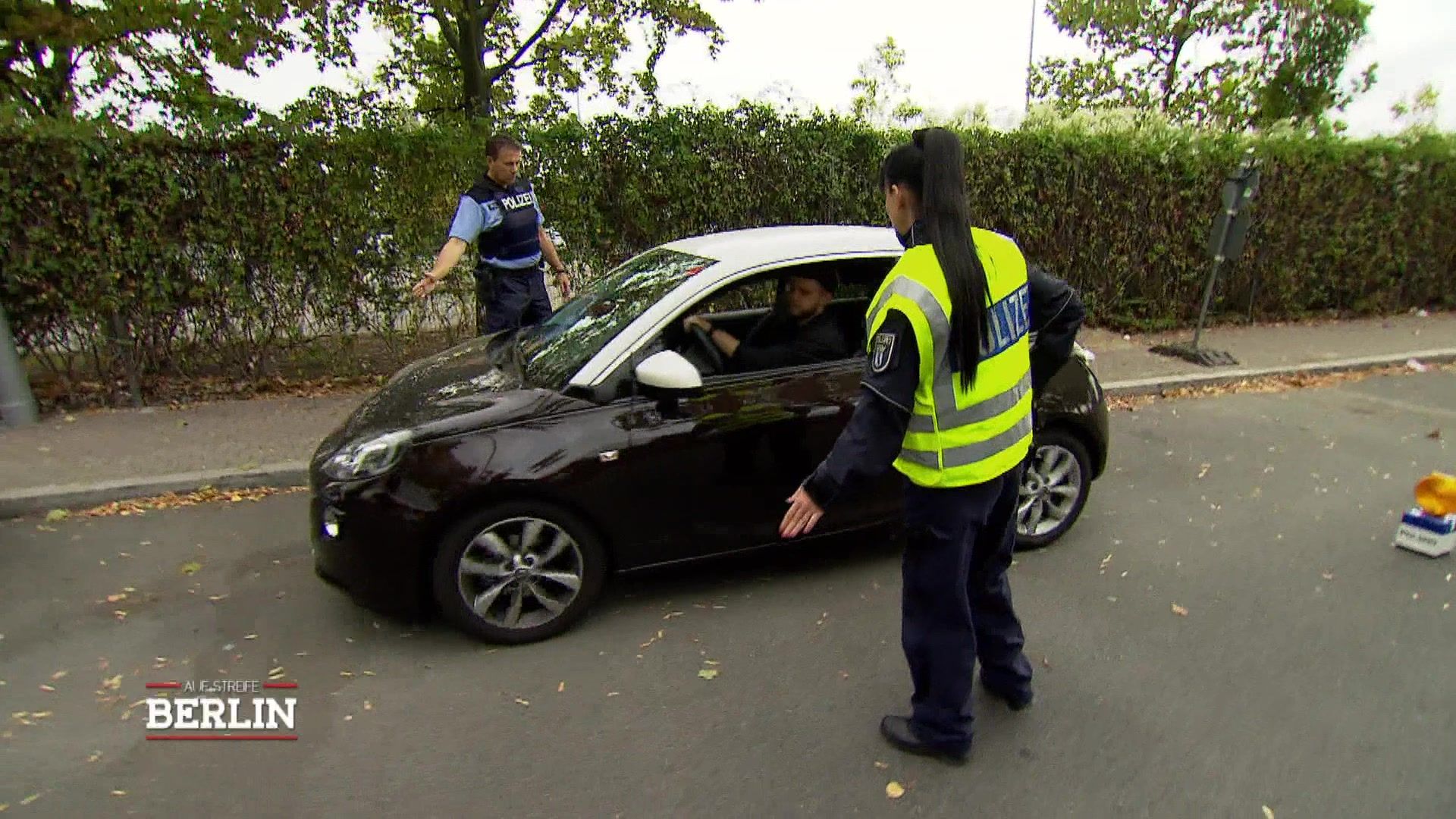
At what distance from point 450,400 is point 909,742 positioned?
2268 millimetres

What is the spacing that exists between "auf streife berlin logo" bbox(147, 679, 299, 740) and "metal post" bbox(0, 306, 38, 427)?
171 inches

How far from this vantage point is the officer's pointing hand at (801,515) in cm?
238

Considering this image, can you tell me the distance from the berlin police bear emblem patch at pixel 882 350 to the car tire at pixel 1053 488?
2.14m

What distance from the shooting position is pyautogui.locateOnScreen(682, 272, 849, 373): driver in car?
3762 mm

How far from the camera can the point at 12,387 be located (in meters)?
6.12

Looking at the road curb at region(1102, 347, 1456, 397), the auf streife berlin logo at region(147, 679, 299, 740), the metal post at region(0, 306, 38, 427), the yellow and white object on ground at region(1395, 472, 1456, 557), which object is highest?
the metal post at region(0, 306, 38, 427)

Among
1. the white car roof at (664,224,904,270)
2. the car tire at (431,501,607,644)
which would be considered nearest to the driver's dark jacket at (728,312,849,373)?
the white car roof at (664,224,904,270)

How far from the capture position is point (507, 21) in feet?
42.4

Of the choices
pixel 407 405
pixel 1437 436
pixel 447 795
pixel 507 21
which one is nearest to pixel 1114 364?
pixel 1437 436

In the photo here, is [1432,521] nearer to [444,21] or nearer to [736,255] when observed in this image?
[736,255]

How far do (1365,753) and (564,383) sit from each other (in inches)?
123

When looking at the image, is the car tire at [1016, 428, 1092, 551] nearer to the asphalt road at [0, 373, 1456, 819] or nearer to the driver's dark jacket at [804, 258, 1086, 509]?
the asphalt road at [0, 373, 1456, 819]

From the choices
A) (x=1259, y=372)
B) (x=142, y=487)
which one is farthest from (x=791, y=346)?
(x=1259, y=372)

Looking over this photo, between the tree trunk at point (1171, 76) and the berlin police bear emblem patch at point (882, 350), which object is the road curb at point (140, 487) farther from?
the tree trunk at point (1171, 76)
